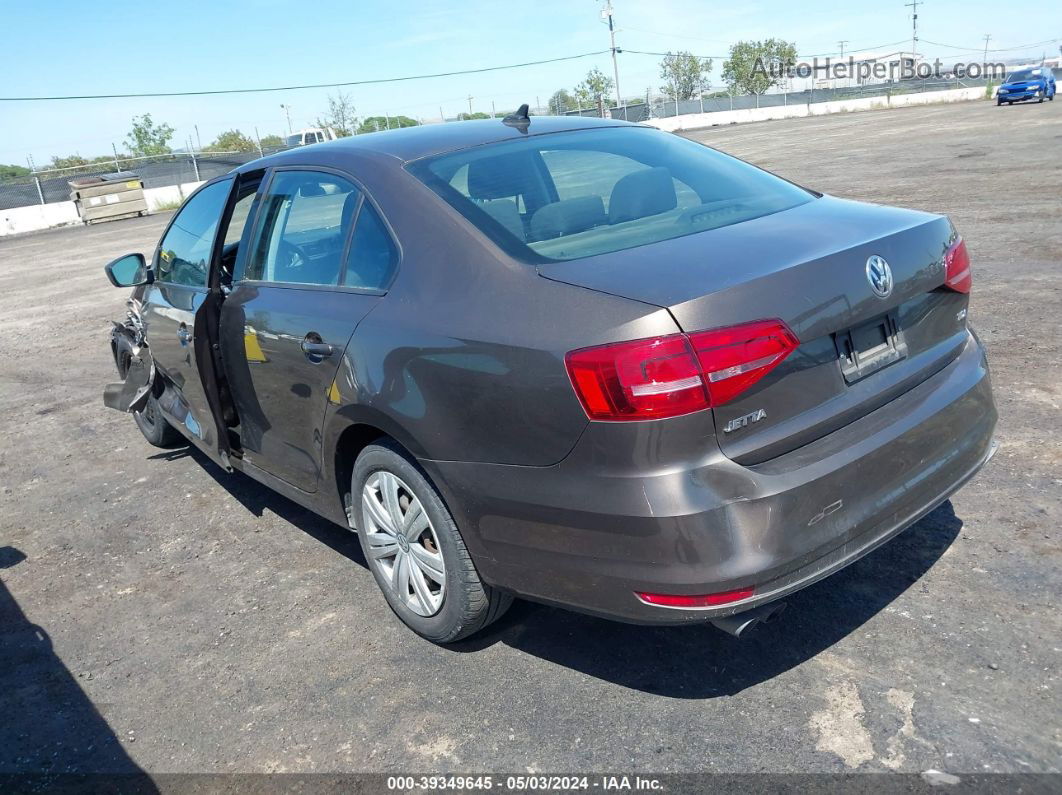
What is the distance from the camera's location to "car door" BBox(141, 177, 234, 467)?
4.41 metres

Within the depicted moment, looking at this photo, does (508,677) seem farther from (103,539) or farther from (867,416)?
(103,539)

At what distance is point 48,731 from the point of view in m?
3.11

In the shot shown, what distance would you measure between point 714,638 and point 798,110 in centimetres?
6573

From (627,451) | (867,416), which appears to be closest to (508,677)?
(627,451)

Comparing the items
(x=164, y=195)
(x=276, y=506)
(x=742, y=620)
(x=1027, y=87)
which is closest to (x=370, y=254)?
(x=742, y=620)

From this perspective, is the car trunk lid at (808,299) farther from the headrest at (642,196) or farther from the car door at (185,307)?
the car door at (185,307)

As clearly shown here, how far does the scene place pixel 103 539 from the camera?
472 cm

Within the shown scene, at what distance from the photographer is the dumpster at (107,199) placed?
3350 centimetres

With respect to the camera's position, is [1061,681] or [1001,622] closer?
[1061,681]

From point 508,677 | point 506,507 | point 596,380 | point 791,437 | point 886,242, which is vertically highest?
point 886,242

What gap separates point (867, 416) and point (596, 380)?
0.88 metres

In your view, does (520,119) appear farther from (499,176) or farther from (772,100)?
(772,100)

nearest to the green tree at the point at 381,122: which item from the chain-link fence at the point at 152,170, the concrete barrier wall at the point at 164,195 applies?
the chain-link fence at the point at 152,170

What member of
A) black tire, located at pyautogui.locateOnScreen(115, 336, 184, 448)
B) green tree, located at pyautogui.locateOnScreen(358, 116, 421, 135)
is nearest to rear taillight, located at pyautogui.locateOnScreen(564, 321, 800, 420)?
black tire, located at pyautogui.locateOnScreen(115, 336, 184, 448)
